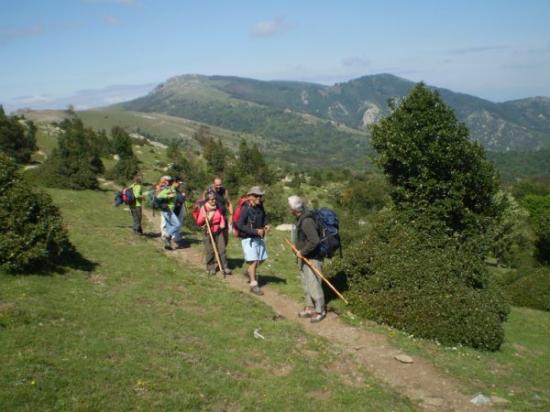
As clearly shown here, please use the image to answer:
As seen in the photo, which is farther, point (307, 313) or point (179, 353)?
point (307, 313)

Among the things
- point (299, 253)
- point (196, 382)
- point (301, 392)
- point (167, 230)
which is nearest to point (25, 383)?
point (196, 382)

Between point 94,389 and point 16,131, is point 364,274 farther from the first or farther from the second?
point 16,131

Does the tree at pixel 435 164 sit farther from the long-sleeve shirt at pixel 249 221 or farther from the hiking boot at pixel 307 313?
the hiking boot at pixel 307 313

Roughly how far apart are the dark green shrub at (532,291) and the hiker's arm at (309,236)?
14.1 m

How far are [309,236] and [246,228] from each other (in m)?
2.49

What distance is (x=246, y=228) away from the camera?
46.3 feet

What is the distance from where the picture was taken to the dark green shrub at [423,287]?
12.5m

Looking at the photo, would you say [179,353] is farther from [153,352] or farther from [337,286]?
[337,286]

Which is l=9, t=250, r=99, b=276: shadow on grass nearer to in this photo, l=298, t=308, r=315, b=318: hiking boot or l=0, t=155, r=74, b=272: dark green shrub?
l=0, t=155, r=74, b=272: dark green shrub

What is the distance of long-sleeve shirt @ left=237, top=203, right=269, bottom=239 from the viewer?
1413cm

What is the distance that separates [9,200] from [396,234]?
10976 millimetres

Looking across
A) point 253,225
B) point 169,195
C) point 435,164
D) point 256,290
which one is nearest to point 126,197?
point 169,195

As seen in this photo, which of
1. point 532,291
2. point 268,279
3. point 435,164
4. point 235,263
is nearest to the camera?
point 268,279

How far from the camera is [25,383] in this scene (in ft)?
23.9
